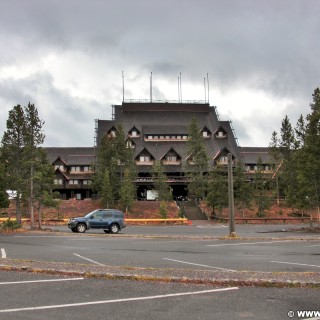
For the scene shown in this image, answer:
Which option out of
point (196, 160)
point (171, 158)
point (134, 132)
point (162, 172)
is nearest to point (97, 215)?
point (162, 172)

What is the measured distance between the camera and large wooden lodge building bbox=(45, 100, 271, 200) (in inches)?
2972

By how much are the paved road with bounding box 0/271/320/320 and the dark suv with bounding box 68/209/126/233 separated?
22359 millimetres

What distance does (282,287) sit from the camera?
8.11 meters

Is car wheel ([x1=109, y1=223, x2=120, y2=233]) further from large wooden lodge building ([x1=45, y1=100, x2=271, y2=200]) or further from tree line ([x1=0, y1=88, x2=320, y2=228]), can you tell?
large wooden lodge building ([x1=45, y1=100, x2=271, y2=200])

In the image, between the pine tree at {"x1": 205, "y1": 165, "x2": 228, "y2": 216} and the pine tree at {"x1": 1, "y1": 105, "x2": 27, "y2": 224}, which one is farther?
the pine tree at {"x1": 205, "y1": 165, "x2": 228, "y2": 216}

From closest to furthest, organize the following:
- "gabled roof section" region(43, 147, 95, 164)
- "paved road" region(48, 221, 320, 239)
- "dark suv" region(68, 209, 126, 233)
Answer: "paved road" region(48, 221, 320, 239) → "dark suv" region(68, 209, 126, 233) → "gabled roof section" region(43, 147, 95, 164)

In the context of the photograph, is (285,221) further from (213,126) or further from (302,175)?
(213,126)

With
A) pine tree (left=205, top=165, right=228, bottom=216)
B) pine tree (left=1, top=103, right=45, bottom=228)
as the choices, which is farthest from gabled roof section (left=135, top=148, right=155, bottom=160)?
pine tree (left=1, top=103, right=45, bottom=228)

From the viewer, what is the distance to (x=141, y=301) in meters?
7.14

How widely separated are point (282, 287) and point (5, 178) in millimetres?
28179

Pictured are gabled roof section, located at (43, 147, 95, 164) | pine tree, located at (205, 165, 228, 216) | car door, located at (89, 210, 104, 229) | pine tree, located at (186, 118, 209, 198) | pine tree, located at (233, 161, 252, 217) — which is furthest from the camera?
gabled roof section, located at (43, 147, 95, 164)

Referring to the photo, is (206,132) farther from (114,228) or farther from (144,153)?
(114,228)

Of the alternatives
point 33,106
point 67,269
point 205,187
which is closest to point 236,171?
point 205,187

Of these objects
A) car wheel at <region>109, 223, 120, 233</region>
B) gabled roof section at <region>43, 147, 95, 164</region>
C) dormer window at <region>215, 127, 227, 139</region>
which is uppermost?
dormer window at <region>215, 127, 227, 139</region>
